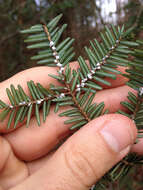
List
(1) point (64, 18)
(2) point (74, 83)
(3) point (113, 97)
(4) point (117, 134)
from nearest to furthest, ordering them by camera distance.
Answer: (4) point (117, 134)
(2) point (74, 83)
(3) point (113, 97)
(1) point (64, 18)

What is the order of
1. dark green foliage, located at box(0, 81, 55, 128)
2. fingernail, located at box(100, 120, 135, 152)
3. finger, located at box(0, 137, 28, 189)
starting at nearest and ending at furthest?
fingernail, located at box(100, 120, 135, 152)
dark green foliage, located at box(0, 81, 55, 128)
finger, located at box(0, 137, 28, 189)

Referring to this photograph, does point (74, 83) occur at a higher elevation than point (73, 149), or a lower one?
higher

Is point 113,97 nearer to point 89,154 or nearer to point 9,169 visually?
point 89,154

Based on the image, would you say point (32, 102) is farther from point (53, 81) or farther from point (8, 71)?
point (8, 71)

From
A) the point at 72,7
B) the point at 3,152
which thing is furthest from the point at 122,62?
the point at 72,7

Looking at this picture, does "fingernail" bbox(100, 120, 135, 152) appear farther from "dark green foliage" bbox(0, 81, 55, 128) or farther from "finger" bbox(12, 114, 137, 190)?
"dark green foliage" bbox(0, 81, 55, 128)

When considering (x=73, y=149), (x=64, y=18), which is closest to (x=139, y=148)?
(x=73, y=149)

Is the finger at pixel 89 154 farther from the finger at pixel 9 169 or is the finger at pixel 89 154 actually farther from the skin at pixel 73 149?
the finger at pixel 9 169

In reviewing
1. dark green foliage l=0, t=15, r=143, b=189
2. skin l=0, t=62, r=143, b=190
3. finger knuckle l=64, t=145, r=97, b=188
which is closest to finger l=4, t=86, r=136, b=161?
skin l=0, t=62, r=143, b=190
